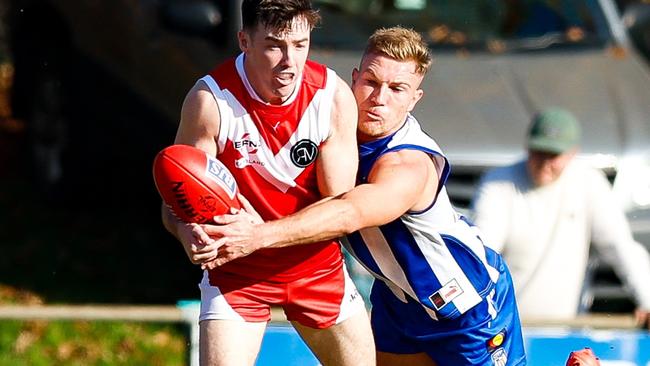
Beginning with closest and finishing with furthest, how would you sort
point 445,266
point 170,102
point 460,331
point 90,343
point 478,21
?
1. point 445,266
2. point 460,331
3. point 90,343
4. point 478,21
5. point 170,102

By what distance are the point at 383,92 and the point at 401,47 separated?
16cm

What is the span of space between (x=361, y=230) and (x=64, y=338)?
3.37 meters

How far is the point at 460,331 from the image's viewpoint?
5.39 metres

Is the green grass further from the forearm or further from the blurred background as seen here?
the forearm

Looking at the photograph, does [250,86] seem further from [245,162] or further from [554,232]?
[554,232]

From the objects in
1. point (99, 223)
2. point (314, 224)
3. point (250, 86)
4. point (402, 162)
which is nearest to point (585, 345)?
point (402, 162)

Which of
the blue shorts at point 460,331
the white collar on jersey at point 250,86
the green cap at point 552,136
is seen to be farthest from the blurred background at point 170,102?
the white collar on jersey at point 250,86

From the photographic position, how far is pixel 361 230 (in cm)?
520

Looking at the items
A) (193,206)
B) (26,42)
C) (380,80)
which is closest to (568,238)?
(380,80)

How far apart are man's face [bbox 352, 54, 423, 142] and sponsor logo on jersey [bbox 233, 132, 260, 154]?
404 mm

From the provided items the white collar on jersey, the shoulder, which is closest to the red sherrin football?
the white collar on jersey

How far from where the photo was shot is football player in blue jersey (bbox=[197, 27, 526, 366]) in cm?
473

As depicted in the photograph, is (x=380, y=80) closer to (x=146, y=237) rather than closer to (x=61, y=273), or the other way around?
(x=61, y=273)

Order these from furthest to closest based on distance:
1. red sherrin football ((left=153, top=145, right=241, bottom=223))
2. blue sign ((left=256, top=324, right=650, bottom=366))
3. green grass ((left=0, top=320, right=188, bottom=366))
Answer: green grass ((left=0, top=320, right=188, bottom=366)), blue sign ((left=256, top=324, right=650, bottom=366)), red sherrin football ((left=153, top=145, right=241, bottom=223))
